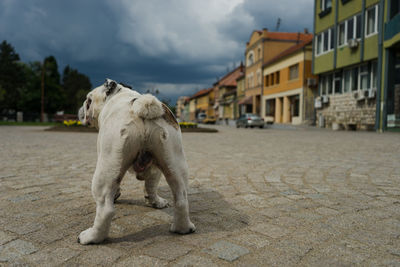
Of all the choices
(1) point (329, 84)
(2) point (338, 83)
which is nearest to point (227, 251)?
(2) point (338, 83)

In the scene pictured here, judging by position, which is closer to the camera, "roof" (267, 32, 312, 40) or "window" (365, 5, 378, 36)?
"window" (365, 5, 378, 36)

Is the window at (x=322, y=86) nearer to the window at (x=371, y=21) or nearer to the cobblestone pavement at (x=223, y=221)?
the window at (x=371, y=21)

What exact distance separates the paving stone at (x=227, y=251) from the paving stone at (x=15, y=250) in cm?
121

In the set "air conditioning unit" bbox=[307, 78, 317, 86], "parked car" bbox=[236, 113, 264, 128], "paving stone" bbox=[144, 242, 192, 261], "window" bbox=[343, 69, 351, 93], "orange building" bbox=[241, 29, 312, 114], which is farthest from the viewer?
"orange building" bbox=[241, 29, 312, 114]

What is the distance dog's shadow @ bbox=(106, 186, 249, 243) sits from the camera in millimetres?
2430

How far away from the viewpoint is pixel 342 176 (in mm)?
4809

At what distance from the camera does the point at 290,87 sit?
99.4 ft

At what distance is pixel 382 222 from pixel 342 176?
2.16m

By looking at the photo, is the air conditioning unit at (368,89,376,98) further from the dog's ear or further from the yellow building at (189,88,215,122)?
the yellow building at (189,88,215,122)

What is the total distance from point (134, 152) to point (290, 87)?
98.4 feet

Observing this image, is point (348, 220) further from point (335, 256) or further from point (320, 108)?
point (320, 108)

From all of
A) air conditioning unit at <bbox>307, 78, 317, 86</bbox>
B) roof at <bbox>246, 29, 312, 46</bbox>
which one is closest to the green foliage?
roof at <bbox>246, 29, 312, 46</bbox>

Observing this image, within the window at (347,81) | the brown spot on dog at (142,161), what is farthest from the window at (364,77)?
the brown spot on dog at (142,161)

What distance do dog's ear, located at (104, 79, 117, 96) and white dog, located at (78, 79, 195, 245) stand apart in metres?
0.19
